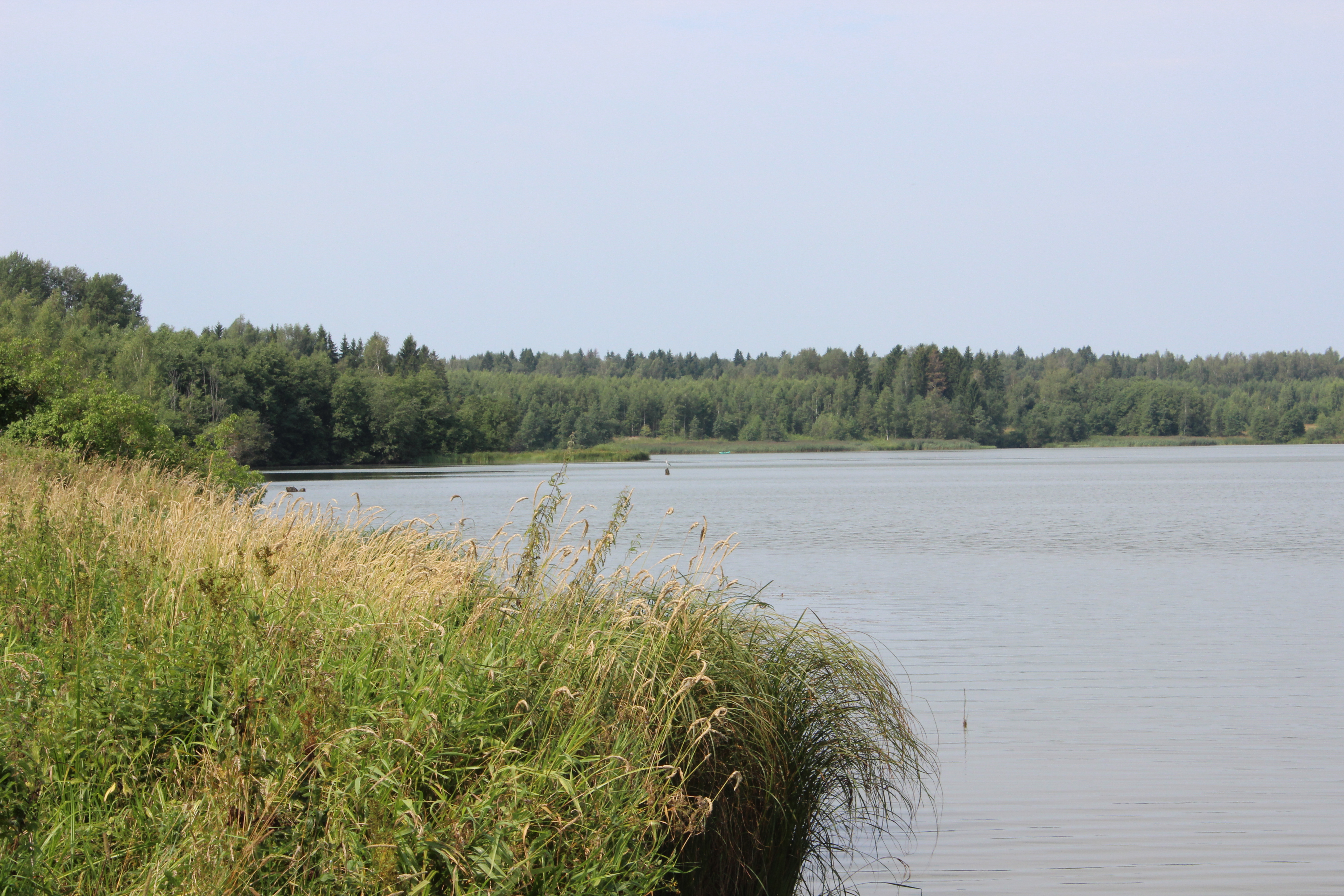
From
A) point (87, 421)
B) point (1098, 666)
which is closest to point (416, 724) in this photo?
point (1098, 666)

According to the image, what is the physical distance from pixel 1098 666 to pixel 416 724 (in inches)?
565

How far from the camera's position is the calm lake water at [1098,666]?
960 cm

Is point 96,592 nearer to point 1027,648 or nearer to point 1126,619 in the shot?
point 1027,648

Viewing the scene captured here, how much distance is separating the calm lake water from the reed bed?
213 centimetres

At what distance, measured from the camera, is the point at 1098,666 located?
17.5 m

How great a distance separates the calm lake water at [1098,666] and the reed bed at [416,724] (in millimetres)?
2135

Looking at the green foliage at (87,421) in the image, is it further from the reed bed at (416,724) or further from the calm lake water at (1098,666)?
the reed bed at (416,724)

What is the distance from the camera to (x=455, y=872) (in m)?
4.98

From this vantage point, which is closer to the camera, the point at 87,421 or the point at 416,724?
the point at 416,724

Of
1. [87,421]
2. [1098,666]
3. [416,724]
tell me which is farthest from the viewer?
[87,421]

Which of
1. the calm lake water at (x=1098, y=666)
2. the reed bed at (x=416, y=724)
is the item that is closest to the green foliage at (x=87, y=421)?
the calm lake water at (x=1098, y=666)

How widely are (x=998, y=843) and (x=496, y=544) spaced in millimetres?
5041

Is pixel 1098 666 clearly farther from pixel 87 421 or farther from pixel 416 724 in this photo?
pixel 87 421

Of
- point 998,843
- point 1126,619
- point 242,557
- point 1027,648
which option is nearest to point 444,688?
point 242,557
